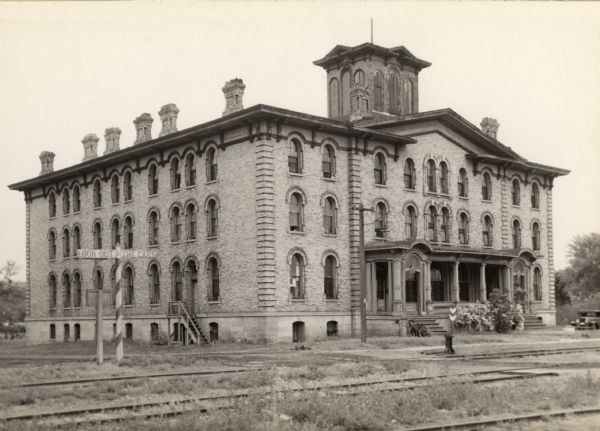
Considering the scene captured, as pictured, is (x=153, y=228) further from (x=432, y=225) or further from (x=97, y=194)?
(x=432, y=225)

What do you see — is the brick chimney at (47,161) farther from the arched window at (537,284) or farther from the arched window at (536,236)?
the arched window at (537,284)

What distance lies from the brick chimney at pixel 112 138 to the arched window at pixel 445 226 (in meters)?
19.7

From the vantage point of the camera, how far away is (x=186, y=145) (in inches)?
1563

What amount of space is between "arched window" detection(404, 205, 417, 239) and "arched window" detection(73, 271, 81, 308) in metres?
20.4

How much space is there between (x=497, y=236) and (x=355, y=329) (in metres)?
13.6

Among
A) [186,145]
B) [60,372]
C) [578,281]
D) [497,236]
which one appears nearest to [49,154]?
[186,145]

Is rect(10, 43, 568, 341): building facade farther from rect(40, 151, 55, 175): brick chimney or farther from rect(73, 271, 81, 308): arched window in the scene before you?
rect(40, 151, 55, 175): brick chimney

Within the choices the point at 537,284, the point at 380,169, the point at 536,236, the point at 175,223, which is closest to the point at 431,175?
the point at 380,169

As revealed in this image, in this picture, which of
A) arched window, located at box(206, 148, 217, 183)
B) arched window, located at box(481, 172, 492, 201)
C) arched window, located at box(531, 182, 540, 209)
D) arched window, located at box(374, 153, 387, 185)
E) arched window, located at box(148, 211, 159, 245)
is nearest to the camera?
arched window, located at box(206, 148, 217, 183)

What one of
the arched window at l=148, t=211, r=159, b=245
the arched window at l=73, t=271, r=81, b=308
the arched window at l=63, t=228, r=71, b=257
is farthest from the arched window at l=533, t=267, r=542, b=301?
the arched window at l=63, t=228, r=71, b=257

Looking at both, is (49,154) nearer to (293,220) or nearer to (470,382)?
(293,220)

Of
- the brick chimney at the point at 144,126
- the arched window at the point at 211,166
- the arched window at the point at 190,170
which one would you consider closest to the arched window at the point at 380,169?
the arched window at the point at 211,166

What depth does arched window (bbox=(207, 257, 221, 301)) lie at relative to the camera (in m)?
37.7

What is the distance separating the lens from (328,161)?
125 ft
